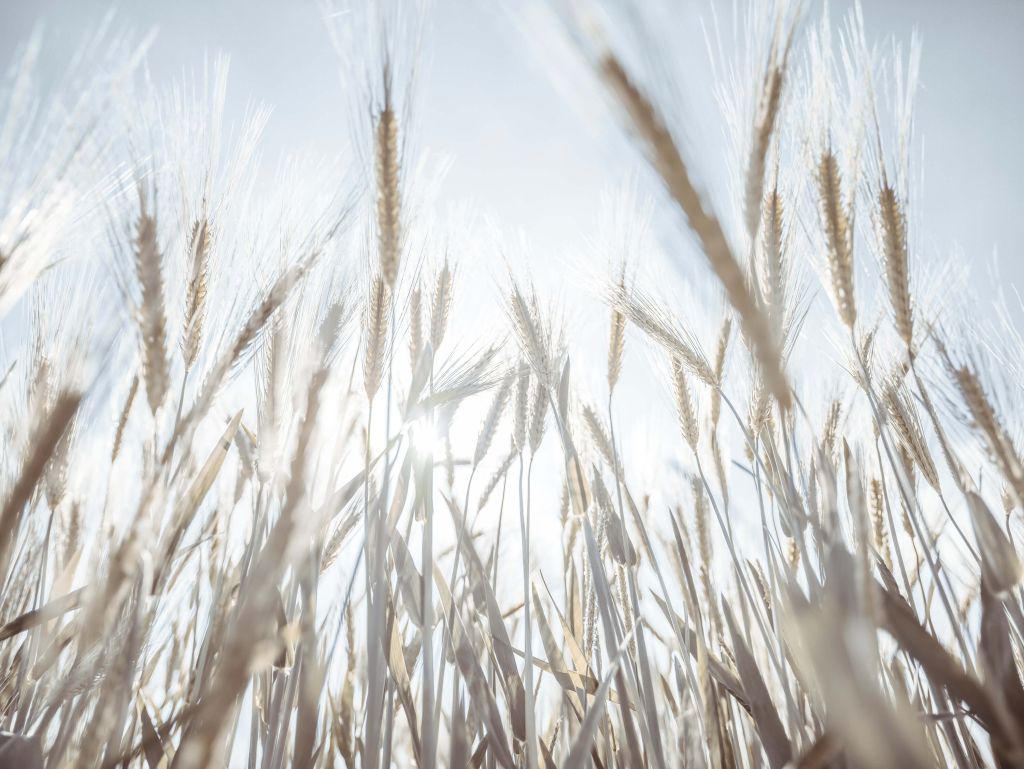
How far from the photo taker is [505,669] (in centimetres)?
132

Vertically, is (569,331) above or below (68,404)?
above

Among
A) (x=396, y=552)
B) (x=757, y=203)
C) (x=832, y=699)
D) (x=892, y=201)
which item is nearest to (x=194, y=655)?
(x=396, y=552)

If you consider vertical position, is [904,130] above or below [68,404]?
above

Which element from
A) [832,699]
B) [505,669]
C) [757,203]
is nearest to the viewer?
[832,699]

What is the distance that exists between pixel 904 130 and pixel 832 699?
152 centimetres

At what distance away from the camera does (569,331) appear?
2.17 metres

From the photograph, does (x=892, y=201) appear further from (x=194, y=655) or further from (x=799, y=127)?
(x=194, y=655)

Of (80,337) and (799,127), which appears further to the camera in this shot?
(799,127)

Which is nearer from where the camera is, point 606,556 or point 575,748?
point 575,748

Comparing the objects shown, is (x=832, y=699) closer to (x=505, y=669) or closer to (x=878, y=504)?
(x=505, y=669)

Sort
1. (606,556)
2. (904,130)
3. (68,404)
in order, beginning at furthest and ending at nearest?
(606,556)
(904,130)
(68,404)

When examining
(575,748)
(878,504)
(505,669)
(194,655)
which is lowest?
(575,748)

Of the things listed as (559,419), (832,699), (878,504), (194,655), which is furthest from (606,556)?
(832,699)

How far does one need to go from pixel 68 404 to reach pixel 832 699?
33.9 inches
